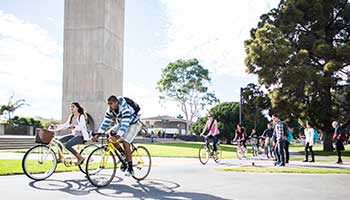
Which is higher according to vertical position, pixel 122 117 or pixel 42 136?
pixel 122 117

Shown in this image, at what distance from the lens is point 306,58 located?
98.3 feet

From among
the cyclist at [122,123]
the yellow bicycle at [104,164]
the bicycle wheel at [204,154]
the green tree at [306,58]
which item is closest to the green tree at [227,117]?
the green tree at [306,58]

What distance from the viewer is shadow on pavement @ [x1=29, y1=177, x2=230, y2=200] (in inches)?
295

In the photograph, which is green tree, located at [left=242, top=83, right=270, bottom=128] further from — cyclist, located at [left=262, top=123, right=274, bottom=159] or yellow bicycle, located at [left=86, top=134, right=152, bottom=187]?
yellow bicycle, located at [left=86, top=134, right=152, bottom=187]

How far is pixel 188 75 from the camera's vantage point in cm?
7162

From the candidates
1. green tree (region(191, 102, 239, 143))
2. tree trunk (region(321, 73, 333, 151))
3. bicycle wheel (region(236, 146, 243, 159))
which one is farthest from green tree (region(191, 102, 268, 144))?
bicycle wheel (region(236, 146, 243, 159))

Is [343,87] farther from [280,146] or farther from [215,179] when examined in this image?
[215,179]

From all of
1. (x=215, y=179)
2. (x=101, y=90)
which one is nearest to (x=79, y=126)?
(x=215, y=179)

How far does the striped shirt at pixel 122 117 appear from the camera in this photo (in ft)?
28.7

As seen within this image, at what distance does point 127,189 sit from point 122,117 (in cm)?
155

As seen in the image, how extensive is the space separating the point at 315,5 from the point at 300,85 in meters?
7.19

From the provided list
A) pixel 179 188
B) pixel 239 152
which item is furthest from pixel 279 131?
pixel 179 188

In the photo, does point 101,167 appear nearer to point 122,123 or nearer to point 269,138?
point 122,123

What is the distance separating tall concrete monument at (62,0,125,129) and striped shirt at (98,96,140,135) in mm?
33043
